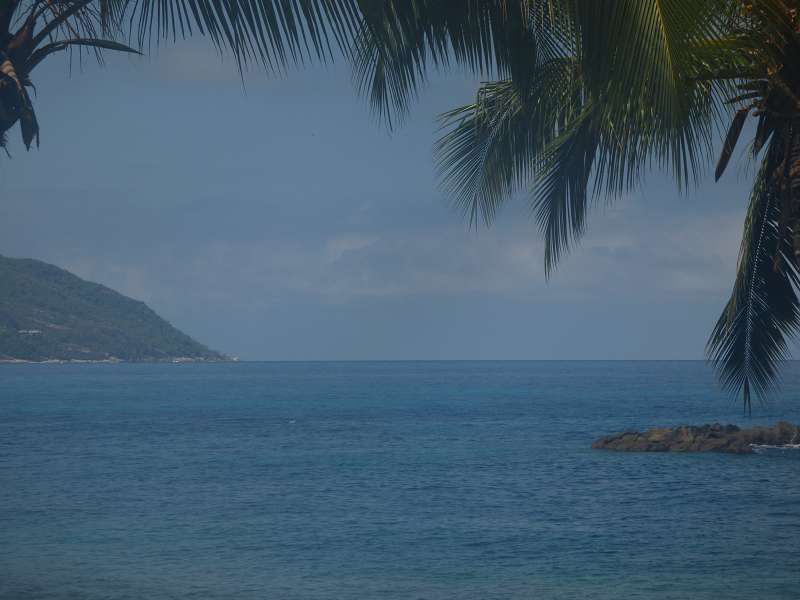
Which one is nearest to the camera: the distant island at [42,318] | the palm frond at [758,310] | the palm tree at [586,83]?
the palm tree at [586,83]

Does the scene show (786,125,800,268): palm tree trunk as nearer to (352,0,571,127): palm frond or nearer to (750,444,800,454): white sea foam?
(352,0,571,127): palm frond

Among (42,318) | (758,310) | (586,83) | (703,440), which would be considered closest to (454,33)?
(586,83)

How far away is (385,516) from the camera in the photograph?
88.8 feet

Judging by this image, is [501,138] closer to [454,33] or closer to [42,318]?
[454,33]

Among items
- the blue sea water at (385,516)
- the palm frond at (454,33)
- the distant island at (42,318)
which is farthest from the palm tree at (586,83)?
the distant island at (42,318)

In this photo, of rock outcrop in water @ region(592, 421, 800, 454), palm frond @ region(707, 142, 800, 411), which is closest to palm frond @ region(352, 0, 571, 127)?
palm frond @ region(707, 142, 800, 411)

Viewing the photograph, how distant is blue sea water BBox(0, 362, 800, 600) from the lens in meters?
18.2

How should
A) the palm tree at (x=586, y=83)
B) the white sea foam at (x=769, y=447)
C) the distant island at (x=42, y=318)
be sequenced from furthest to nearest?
1. the distant island at (x=42, y=318)
2. the white sea foam at (x=769, y=447)
3. the palm tree at (x=586, y=83)

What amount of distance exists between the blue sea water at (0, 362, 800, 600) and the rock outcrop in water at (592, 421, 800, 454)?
4.79ft

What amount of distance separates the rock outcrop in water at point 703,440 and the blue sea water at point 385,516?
1.46 metres

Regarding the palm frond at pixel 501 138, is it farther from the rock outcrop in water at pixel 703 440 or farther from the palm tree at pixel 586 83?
the rock outcrop in water at pixel 703 440

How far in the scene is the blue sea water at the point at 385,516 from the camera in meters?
18.2

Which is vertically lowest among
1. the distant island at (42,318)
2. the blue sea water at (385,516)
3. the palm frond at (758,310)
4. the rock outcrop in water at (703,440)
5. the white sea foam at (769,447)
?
the blue sea water at (385,516)

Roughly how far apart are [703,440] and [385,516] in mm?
21089
